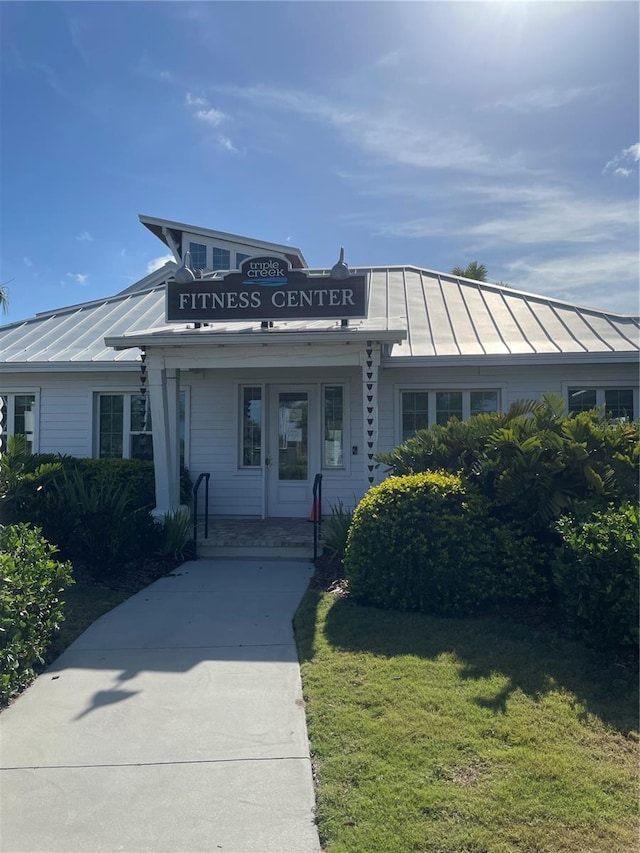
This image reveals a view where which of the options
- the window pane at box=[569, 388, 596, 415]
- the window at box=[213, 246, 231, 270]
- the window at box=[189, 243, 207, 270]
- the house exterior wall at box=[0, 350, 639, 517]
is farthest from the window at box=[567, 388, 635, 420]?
the window at box=[189, 243, 207, 270]

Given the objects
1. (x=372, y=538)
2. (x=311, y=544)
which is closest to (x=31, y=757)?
(x=372, y=538)

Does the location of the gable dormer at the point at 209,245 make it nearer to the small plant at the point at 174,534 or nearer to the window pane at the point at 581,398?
the window pane at the point at 581,398

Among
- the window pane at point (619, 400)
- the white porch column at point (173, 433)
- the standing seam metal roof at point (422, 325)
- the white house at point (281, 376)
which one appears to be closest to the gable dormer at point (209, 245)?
the standing seam metal roof at point (422, 325)

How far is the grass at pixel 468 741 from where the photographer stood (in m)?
2.79

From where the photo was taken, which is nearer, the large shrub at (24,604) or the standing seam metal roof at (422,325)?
the large shrub at (24,604)

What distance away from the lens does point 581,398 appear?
34.2 feet

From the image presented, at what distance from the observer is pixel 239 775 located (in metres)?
3.34

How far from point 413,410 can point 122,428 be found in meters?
5.44

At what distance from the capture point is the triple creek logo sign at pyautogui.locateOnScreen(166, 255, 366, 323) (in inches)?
356

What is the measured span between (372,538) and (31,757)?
346 cm

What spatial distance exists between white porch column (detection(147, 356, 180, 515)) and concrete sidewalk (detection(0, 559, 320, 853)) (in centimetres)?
318

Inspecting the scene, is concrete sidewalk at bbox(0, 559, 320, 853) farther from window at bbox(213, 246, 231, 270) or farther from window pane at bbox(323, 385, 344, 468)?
window at bbox(213, 246, 231, 270)

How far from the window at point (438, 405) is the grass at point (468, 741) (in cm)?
560

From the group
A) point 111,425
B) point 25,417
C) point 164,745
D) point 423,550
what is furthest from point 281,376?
point 164,745
